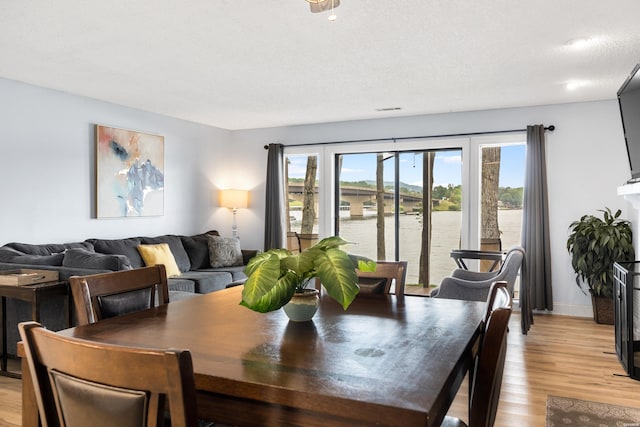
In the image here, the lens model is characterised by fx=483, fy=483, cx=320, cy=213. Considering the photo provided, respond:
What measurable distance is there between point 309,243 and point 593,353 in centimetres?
396

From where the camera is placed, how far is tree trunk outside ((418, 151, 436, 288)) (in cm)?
642

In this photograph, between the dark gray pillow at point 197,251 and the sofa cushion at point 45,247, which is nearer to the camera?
the sofa cushion at point 45,247

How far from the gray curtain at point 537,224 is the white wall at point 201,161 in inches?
7.3

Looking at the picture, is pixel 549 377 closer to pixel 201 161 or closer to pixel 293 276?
pixel 293 276

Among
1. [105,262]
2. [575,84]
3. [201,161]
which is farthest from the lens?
[201,161]

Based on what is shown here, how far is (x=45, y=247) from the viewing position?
4531 mm

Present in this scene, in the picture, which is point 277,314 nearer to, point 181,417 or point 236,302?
point 236,302

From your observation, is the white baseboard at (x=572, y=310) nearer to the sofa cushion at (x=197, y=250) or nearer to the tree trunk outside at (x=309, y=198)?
the tree trunk outside at (x=309, y=198)

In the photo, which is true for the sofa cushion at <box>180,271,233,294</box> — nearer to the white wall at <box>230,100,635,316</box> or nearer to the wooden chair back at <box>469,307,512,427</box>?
the white wall at <box>230,100,635,316</box>

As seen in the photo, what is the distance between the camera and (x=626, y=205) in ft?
17.3

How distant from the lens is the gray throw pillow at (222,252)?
6.13m

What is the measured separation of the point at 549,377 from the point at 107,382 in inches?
138

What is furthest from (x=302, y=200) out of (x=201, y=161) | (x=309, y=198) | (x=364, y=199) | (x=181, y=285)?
(x=181, y=285)

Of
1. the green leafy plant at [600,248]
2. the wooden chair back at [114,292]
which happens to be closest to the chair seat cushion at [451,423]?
the wooden chair back at [114,292]
